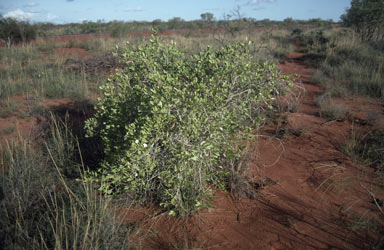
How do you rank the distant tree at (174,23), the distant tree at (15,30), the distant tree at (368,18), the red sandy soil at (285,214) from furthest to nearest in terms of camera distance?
the distant tree at (174,23) < the distant tree at (15,30) < the distant tree at (368,18) < the red sandy soil at (285,214)

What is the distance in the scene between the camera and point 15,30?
1502 centimetres

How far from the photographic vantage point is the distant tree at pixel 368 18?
10594 mm

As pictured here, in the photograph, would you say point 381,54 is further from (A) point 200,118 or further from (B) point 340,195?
(A) point 200,118

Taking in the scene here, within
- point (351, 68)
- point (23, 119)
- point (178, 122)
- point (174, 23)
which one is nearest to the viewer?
point (178, 122)

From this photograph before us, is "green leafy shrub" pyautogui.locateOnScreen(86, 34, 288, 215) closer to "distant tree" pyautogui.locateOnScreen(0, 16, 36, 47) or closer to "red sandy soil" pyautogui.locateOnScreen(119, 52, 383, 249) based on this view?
"red sandy soil" pyautogui.locateOnScreen(119, 52, 383, 249)

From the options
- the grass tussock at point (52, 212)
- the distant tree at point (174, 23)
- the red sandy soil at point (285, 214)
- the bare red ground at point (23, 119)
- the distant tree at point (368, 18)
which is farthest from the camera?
the distant tree at point (174, 23)

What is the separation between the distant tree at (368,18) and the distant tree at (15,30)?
17953 millimetres

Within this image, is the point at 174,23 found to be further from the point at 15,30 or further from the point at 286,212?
the point at 286,212

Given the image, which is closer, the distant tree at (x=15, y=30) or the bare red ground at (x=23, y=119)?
the bare red ground at (x=23, y=119)

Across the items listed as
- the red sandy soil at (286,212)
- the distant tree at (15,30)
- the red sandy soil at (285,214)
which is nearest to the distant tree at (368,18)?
the red sandy soil at (286,212)

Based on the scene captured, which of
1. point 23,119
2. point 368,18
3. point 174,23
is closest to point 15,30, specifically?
point 23,119

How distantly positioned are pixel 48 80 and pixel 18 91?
822 mm

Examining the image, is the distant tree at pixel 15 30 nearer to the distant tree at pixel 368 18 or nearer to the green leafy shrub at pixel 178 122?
the green leafy shrub at pixel 178 122

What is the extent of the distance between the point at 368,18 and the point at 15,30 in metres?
19.4
